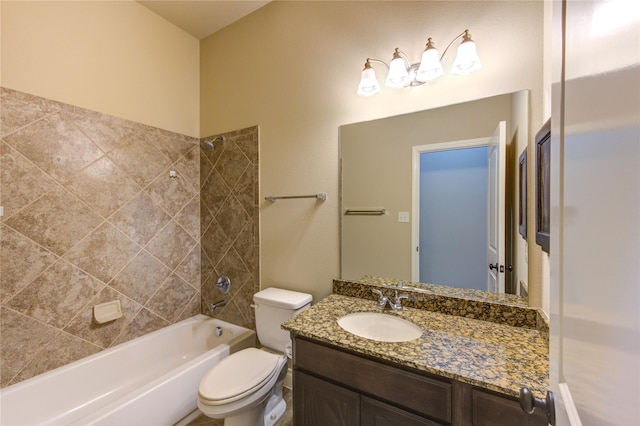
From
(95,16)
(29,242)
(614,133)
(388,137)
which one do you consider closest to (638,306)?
(614,133)

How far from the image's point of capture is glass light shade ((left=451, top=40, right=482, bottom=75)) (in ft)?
4.06

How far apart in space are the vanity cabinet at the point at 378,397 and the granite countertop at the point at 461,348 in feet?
0.16

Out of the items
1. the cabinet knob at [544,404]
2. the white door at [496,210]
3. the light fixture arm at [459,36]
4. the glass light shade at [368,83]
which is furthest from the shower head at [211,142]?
the cabinet knob at [544,404]

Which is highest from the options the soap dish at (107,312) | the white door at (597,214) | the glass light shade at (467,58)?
the glass light shade at (467,58)

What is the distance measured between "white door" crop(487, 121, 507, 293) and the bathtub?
177 centimetres

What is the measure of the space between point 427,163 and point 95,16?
2.44 metres

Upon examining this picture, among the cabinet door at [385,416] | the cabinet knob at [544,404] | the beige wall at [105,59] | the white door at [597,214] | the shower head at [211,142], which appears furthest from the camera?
the shower head at [211,142]

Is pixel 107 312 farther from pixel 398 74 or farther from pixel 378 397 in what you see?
pixel 398 74

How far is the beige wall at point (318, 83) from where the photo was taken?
4.13 ft

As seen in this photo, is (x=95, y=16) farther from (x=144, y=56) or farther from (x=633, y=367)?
(x=633, y=367)

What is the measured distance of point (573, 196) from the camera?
45 cm

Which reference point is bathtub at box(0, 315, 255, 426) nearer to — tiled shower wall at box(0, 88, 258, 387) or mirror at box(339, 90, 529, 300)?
tiled shower wall at box(0, 88, 258, 387)

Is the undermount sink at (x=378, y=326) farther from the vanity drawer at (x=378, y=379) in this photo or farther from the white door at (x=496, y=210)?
the white door at (x=496, y=210)

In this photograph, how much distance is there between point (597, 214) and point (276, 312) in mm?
1674
